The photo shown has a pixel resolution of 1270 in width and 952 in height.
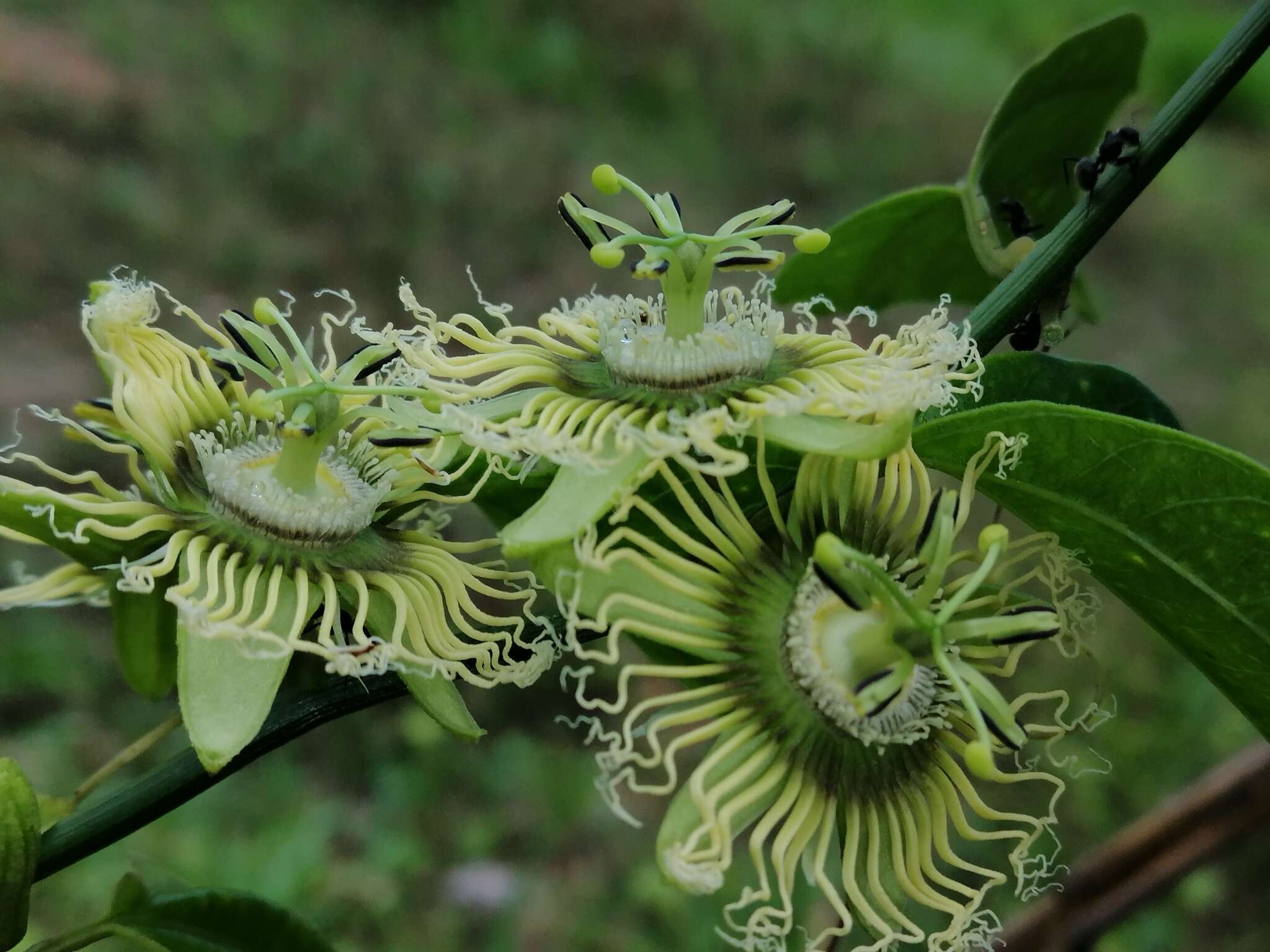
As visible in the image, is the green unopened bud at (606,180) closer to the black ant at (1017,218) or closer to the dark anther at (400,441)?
the dark anther at (400,441)

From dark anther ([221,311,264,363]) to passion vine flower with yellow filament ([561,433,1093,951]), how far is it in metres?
0.36

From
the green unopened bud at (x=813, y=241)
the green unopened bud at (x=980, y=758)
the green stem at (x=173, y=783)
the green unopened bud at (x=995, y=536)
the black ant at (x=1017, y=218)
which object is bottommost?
the green stem at (x=173, y=783)

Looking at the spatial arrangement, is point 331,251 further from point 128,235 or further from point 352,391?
point 352,391

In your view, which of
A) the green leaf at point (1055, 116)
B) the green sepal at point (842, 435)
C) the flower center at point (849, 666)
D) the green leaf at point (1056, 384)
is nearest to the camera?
the green sepal at point (842, 435)

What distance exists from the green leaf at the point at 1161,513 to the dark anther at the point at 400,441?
0.35 meters

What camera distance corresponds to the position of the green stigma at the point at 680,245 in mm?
908

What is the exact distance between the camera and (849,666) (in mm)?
829

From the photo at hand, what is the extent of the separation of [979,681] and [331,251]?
3.83 meters

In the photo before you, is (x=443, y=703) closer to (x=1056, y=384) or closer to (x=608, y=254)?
(x=608, y=254)

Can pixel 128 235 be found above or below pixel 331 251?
below

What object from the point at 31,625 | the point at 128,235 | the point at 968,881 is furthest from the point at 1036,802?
the point at 128,235

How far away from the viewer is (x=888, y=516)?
877mm

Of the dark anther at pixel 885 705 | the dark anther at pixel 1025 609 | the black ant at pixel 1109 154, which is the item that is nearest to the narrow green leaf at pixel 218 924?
the dark anther at pixel 885 705

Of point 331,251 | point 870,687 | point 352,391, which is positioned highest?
point 870,687
